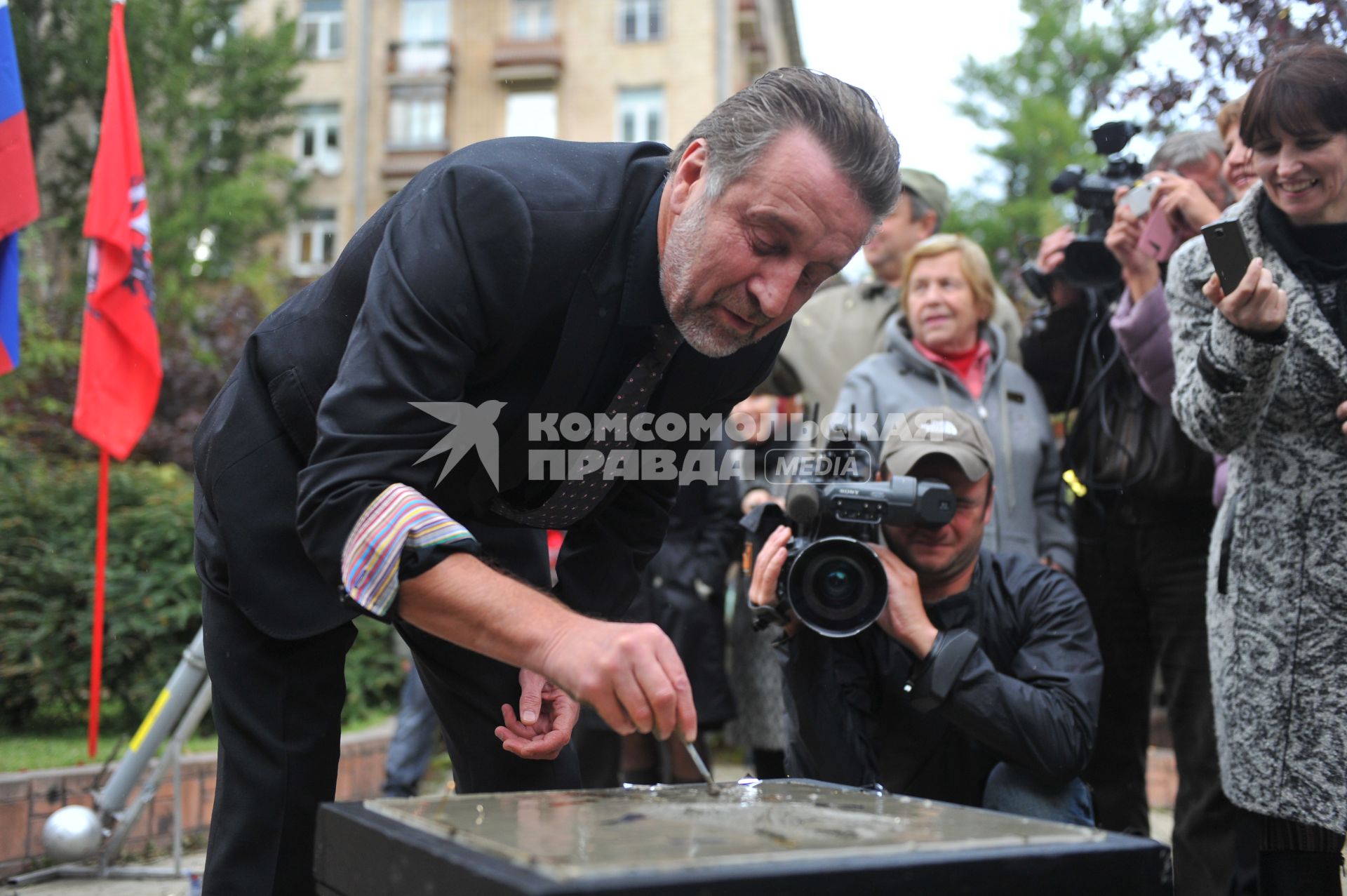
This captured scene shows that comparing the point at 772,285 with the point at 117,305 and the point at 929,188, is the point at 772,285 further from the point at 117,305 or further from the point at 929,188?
the point at 117,305

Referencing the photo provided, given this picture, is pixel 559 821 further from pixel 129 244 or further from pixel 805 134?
pixel 129 244

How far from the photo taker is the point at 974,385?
377cm

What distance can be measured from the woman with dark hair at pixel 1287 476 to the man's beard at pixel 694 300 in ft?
3.50

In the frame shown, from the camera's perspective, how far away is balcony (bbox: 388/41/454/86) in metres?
24.4

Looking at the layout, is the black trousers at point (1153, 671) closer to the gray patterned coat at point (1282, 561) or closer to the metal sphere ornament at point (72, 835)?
the gray patterned coat at point (1282, 561)

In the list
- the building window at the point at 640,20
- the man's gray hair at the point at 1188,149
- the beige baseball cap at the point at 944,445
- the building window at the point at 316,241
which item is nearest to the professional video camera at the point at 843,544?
the beige baseball cap at the point at 944,445

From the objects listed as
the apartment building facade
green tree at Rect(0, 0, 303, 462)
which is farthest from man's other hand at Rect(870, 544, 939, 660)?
the apartment building facade

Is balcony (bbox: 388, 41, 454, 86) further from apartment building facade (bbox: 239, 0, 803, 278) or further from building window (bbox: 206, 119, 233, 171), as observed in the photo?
building window (bbox: 206, 119, 233, 171)

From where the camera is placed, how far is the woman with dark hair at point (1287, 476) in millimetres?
2447

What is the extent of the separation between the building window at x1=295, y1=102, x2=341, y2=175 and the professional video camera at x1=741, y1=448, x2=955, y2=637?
78.9ft

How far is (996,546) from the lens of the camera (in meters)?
3.46

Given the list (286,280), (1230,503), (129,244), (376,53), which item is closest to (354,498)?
(1230,503)

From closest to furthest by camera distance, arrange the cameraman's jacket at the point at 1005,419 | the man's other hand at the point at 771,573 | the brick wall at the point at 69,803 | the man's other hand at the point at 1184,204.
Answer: the man's other hand at the point at 771,573 → the man's other hand at the point at 1184,204 → the cameraman's jacket at the point at 1005,419 → the brick wall at the point at 69,803

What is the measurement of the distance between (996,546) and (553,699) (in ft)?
5.39
